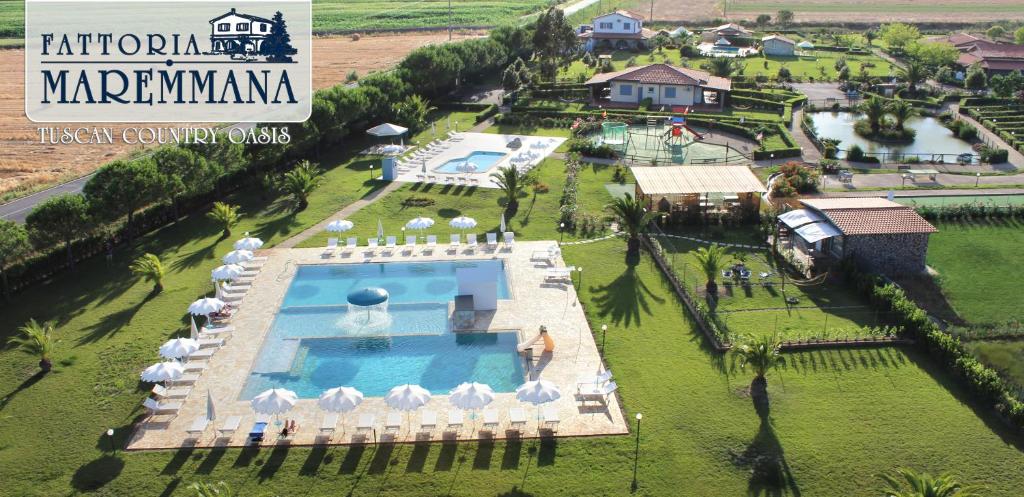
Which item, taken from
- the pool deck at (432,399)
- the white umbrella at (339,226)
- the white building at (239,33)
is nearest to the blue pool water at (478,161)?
the white umbrella at (339,226)

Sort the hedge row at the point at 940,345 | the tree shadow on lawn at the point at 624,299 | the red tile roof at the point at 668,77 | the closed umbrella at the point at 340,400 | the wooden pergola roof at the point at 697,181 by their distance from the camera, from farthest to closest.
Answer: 1. the red tile roof at the point at 668,77
2. the wooden pergola roof at the point at 697,181
3. the tree shadow on lawn at the point at 624,299
4. the hedge row at the point at 940,345
5. the closed umbrella at the point at 340,400

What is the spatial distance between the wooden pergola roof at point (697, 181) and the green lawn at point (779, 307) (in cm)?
471

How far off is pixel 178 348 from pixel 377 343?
23.6 feet

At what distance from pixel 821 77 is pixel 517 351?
223 feet

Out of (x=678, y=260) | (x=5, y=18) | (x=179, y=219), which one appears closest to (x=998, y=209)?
(x=678, y=260)

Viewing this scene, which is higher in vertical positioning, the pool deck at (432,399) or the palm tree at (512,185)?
the palm tree at (512,185)

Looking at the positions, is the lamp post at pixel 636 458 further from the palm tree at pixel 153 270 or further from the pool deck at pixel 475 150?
the pool deck at pixel 475 150

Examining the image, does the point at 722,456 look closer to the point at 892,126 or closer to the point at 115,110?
the point at 892,126

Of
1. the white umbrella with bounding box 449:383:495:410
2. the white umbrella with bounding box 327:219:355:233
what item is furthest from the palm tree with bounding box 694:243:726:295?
the white umbrella with bounding box 327:219:355:233

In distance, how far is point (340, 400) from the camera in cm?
2589

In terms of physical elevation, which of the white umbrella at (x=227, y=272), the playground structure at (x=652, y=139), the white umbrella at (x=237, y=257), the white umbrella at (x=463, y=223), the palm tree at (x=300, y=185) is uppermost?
the playground structure at (x=652, y=139)

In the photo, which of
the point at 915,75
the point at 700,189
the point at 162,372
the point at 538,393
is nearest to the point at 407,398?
the point at 538,393

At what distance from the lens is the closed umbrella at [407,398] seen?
84.2 feet

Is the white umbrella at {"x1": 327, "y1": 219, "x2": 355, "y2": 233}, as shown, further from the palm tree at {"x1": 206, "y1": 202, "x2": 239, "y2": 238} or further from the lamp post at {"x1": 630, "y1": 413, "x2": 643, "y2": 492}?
the lamp post at {"x1": 630, "y1": 413, "x2": 643, "y2": 492}
